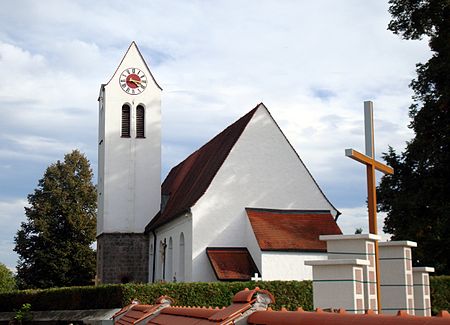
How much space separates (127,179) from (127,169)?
55cm

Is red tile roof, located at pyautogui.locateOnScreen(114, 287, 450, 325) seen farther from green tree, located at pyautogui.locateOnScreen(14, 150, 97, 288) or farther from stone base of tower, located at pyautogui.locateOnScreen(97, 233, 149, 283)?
green tree, located at pyautogui.locateOnScreen(14, 150, 97, 288)

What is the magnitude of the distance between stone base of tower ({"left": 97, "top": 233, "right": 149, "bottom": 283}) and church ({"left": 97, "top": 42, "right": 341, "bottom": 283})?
54 mm

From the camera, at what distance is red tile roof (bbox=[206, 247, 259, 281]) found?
2605 centimetres

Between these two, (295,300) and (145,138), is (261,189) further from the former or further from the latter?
(145,138)

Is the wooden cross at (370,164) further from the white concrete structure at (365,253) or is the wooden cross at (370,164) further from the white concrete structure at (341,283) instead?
the white concrete structure at (341,283)

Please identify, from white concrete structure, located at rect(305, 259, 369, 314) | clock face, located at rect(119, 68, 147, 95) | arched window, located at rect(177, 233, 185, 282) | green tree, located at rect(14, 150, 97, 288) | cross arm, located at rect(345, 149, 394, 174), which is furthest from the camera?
green tree, located at rect(14, 150, 97, 288)

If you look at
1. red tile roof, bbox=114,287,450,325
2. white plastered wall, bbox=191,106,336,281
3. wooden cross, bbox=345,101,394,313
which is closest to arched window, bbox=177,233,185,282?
white plastered wall, bbox=191,106,336,281

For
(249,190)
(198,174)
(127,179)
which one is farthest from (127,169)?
(249,190)

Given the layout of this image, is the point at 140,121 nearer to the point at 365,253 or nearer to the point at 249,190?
the point at 249,190

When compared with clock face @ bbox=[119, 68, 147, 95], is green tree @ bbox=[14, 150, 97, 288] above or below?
below

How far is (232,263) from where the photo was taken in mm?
26844

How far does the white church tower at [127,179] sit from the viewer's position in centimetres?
3641

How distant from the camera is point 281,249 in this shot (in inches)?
1023

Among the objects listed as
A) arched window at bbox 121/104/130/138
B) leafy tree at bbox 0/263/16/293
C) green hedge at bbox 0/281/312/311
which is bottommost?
leafy tree at bbox 0/263/16/293
